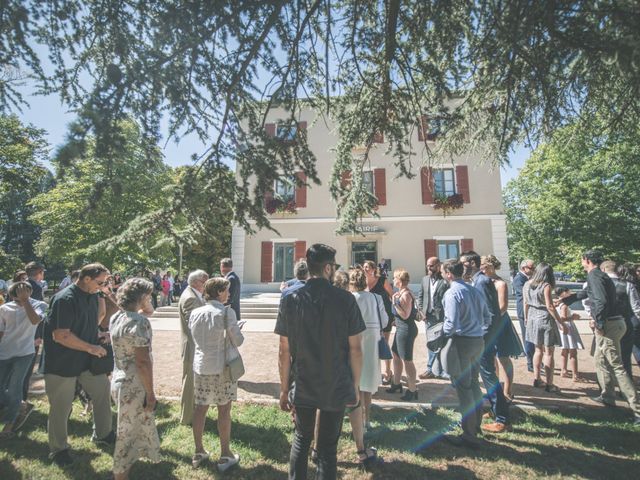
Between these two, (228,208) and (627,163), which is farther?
(627,163)

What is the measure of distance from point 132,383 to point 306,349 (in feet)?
5.25

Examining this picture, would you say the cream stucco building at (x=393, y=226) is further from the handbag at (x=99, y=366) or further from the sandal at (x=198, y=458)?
the sandal at (x=198, y=458)

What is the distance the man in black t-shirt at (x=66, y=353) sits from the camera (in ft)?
9.95

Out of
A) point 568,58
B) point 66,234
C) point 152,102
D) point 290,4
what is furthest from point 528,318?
point 66,234

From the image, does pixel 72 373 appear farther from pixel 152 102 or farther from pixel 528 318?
pixel 528 318

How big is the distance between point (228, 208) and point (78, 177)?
47.5 inches

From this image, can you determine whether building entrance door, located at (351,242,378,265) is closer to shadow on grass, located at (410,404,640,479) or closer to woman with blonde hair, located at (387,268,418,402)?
woman with blonde hair, located at (387,268,418,402)

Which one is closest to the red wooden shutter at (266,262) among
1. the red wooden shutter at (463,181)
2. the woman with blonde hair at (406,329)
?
the red wooden shutter at (463,181)

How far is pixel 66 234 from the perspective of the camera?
1712cm

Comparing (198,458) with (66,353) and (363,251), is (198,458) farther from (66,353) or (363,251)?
(363,251)

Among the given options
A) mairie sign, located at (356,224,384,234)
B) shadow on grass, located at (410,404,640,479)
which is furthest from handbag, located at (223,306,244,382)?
mairie sign, located at (356,224,384,234)

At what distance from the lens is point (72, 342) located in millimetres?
2994

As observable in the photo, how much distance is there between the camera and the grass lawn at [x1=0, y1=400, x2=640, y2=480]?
290cm

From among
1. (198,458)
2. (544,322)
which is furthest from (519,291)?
(198,458)
